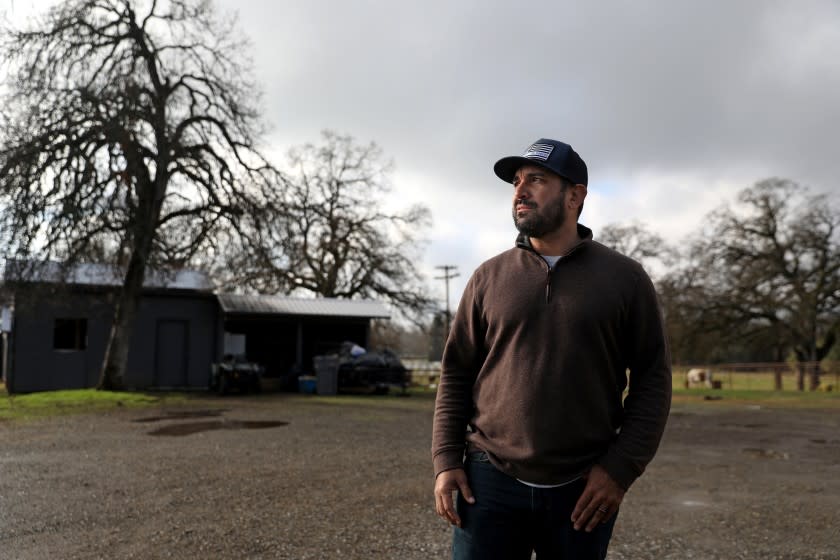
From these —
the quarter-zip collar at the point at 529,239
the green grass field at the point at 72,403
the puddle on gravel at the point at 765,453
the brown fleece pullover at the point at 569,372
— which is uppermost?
A: the quarter-zip collar at the point at 529,239

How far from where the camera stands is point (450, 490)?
2.41 metres

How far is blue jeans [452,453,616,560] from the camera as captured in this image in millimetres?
2260

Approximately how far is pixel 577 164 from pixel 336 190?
133 feet

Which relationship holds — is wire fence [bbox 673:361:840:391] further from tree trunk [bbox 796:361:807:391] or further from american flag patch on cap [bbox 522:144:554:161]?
american flag patch on cap [bbox 522:144:554:161]

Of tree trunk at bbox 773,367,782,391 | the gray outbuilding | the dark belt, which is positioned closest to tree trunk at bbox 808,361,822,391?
tree trunk at bbox 773,367,782,391

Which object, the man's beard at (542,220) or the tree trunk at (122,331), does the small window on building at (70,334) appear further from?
the man's beard at (542,220)

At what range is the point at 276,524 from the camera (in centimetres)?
572

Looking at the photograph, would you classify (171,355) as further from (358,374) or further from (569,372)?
(569,372)

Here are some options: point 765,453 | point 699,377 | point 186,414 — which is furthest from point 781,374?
point 186,414

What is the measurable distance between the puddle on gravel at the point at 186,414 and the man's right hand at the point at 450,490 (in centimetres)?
1316

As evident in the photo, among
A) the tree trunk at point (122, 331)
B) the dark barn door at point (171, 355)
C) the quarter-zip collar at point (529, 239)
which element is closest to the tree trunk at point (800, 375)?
the dark barn door at point (171, 355)

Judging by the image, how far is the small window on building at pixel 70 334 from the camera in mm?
24156

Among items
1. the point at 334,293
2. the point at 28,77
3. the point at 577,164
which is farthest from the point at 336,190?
the point at 577,164

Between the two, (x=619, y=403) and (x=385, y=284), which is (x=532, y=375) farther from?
(x=385, y=284)
